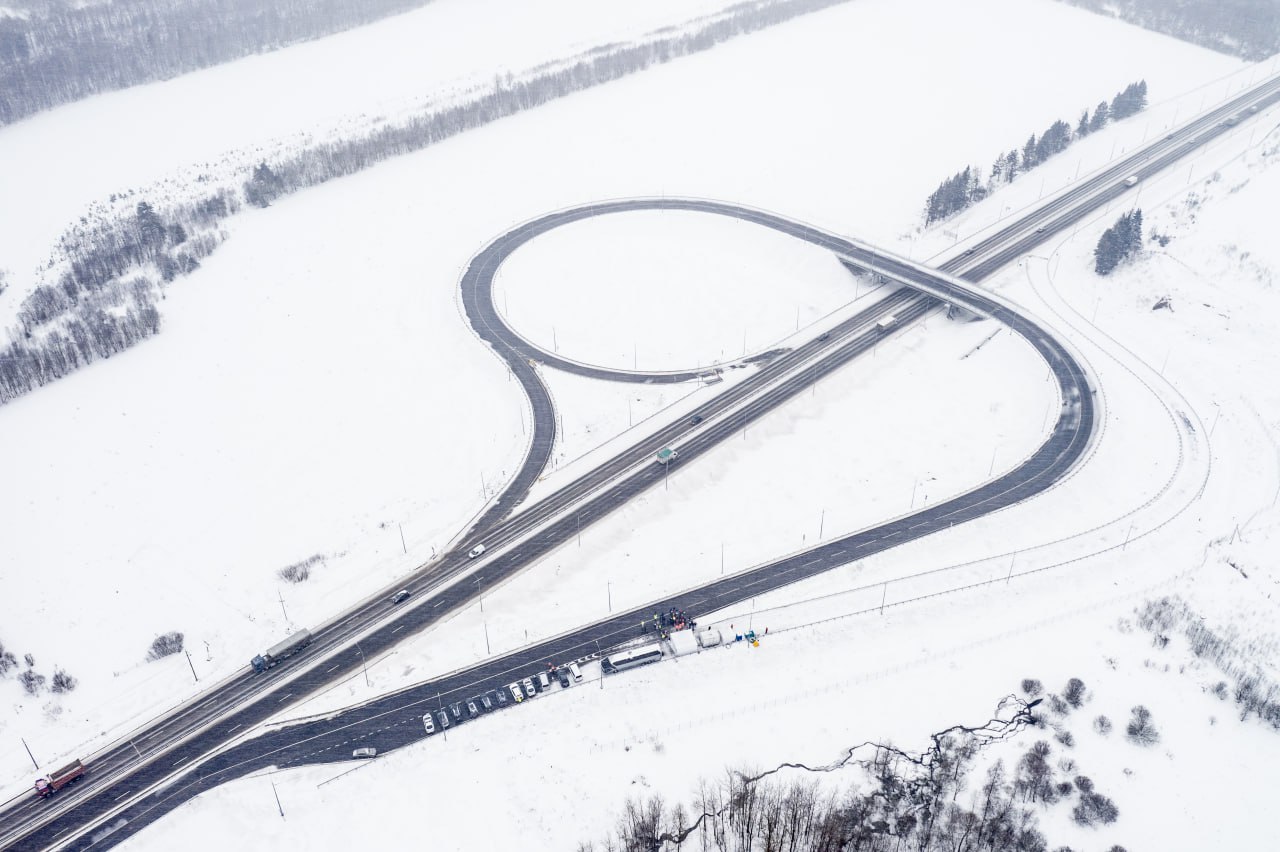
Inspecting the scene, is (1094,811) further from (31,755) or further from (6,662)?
(6,662)

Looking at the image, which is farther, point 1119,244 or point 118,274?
point 118,274

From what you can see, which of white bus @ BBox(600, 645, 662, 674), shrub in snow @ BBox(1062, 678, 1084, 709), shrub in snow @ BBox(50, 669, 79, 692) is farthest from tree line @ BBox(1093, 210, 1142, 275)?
shrub in snow @ BBox(50, 669, 79, 692)

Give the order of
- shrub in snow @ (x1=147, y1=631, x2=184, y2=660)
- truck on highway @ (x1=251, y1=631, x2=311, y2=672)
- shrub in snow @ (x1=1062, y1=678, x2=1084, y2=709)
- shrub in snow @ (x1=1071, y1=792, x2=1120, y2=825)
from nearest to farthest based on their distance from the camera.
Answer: shrub in snow @ (x1=1071, y1=792, x2=1120, y2=825) → shrub in snow @ (x1=1062, y1=678, x2=1084, y2=709) → truck on highway @ (x1=251, y1=631, x2=311, y2=672) → shrub in snow @ (x1=147, y1=631, x2=184, y2=660)

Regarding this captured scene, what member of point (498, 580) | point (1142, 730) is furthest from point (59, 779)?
point (1142, 730)

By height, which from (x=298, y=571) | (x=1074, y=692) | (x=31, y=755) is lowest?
(x=1074, y=692)

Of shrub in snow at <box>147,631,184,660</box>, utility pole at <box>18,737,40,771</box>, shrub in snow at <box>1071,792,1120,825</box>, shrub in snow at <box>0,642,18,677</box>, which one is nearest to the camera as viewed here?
shrub in snow at <box>1071,792,1120,825</box>

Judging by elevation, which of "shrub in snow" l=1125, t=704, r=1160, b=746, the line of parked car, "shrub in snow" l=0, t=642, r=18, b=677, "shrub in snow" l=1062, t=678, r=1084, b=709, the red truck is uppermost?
"shrub in snow" l=0, t=642, r=18, b=677

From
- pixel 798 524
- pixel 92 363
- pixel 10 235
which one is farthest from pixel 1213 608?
pixel 10 235

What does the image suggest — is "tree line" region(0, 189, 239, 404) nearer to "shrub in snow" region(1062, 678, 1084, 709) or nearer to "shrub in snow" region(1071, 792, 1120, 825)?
"shrub in snow" region(1062, 678, 1084, 709)

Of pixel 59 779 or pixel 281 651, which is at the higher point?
pixel 281 651
